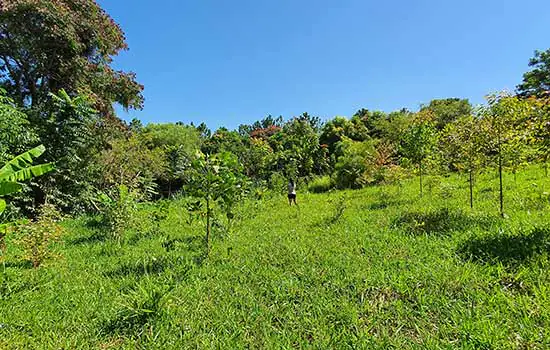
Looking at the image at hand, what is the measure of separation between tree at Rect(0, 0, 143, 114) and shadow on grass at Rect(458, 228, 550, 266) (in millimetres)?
13029

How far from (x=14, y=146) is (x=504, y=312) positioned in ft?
38.6

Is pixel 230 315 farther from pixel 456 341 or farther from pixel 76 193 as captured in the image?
pixel 76 193

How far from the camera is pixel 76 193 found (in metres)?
11.7

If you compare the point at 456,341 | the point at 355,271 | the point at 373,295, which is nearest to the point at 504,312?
the point at 456,341

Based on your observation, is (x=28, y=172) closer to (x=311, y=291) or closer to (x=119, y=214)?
(x=119, y=214)

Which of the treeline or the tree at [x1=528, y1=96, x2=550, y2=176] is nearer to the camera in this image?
the tree at [x1=528, y1=96, x2=550, y2=176]

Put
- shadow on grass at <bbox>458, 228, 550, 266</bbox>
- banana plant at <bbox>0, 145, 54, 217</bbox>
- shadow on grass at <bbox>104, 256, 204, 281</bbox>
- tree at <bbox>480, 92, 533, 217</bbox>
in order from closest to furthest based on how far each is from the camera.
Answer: banana plant at <bbox>0, 145, 54, 217</bbox>
shadow on grass at <bbox>458, 228, 550, 266</bbox>
shadow on grass at <bbox>104, 256, 204, 281</bbox>
tree at <bbox>480, 92, 533, 217</bbox>

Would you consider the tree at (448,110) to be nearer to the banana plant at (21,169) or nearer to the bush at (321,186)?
the bush at (321,186)

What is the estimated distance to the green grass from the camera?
8.62ft

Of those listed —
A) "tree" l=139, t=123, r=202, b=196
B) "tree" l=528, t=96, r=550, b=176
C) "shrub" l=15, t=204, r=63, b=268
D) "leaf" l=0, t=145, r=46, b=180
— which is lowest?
"shrub" l=15, t=204, r=63, b=268

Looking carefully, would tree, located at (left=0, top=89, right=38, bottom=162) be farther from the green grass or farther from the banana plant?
the banana plant

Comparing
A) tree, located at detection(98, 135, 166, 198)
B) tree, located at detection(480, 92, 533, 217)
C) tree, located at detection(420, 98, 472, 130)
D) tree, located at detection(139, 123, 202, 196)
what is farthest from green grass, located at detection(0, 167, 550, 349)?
tree, located at detection(139, 123, 202, 196)

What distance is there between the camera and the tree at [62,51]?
9930 mm

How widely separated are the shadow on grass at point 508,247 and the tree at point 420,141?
5256mm
